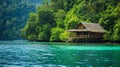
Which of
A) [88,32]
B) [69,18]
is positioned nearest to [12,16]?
[69,18]

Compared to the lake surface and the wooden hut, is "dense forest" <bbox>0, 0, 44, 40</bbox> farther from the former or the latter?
the lake surface

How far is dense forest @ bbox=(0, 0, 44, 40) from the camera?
103 m

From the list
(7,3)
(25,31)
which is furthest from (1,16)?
(25,31)

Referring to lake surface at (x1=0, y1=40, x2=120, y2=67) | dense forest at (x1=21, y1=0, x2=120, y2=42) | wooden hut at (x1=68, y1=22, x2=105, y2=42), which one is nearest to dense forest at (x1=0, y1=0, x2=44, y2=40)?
dense forest at (x1=21, y1=0, x2=120, y2=42)

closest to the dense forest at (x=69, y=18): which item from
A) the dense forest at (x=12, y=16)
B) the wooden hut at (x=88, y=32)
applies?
the wooden hut at (x=88, y=32)

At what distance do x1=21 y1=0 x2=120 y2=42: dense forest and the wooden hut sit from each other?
5.71ft

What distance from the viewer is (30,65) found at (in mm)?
18828

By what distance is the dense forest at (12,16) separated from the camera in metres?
103

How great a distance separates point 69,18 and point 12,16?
51.2 meters

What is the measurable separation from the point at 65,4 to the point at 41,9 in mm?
6661

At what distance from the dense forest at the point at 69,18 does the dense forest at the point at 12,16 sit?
2359 cm

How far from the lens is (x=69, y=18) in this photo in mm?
65625

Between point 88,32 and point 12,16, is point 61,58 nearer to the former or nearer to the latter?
point 88,32

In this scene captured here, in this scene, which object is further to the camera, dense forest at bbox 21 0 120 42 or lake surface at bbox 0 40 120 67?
dense forest at bbox 21 0 120 42
